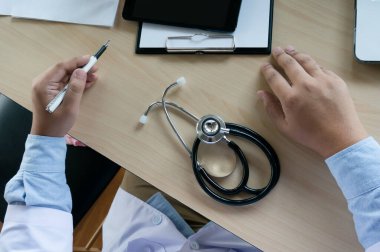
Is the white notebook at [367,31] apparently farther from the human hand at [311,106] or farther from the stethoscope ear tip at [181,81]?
the stethoscope ear tip at [181,81]

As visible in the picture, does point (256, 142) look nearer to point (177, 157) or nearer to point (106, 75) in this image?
point (177, 157)

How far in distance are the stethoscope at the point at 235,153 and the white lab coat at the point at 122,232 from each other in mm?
187

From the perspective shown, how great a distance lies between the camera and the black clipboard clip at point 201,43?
62 cm

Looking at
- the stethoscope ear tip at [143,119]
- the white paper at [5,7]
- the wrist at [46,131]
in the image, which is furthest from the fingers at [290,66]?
the white paper at [5,7]

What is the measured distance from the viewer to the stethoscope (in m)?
0.55

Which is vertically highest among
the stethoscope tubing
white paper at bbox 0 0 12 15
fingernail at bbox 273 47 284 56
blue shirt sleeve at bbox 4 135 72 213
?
white paper at bbox 0 0 12 15

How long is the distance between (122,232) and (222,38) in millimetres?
458

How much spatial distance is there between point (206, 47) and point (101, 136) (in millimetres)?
230

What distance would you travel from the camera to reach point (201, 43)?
0.63 meters

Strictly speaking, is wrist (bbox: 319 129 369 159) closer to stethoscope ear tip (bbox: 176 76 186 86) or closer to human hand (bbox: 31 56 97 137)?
stethoscope ear tip (bbox: 176 76 186 86)

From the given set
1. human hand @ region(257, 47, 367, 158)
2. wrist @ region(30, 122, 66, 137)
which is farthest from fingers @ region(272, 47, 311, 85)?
wrist @ region(30, 122, 66, 137)

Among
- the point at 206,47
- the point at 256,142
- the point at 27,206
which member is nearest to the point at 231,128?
the point at 256,142

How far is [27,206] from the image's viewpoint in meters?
0.62

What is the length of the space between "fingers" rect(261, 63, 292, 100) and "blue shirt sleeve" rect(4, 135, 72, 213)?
1.19 feet
